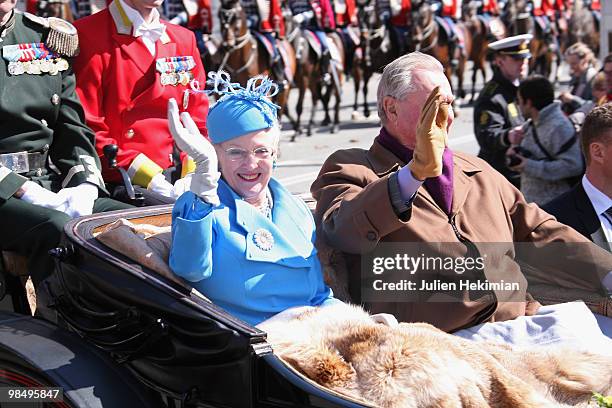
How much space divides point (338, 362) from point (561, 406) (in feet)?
2.00

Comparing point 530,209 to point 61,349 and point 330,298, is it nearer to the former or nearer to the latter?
point 330,298

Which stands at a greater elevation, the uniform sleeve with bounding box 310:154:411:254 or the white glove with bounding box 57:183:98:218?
the uniform sleeve with bounding box 310:154:411:254

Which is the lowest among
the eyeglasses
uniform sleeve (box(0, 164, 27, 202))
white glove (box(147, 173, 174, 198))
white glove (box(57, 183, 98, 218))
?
white glove (box(147, 173, 174, 198))

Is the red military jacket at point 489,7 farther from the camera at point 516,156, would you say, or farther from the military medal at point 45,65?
the military medal at point 45,65

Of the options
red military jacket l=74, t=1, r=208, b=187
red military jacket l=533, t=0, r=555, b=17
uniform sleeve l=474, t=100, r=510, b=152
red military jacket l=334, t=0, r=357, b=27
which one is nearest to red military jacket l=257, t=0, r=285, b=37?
red military jacket l=334, t=0, r=357, b=27

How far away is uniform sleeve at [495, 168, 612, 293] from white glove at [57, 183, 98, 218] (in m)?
1.51

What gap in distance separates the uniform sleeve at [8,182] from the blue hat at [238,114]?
100cm

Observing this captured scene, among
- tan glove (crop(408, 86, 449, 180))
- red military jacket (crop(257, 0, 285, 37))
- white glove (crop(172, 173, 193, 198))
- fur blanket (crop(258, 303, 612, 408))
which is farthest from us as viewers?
red military jacket (crop(257, 0, 285, 37))

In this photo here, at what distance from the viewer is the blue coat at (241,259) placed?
118 inches

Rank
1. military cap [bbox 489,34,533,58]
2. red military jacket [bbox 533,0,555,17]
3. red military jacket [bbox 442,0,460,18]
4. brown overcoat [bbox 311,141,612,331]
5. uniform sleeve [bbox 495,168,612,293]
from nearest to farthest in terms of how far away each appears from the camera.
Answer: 1. brown overcoat [bbox 311,141,612,331]
2. uniform sleeve [bbox 495,168,612,293]
3. military cap [bbox 489,34,533,58]
4. red military jacket [bbox 442,0,460,18]
5. red military jacket [bbox 533,0,555,17]

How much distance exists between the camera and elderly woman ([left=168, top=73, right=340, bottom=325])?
10.1 ft

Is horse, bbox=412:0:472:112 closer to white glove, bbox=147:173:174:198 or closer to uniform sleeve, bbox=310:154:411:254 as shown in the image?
white glove, bbox=147:173:174:198

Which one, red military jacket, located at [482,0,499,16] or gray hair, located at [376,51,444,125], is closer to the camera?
gray hair, located at [376,51,444,125]

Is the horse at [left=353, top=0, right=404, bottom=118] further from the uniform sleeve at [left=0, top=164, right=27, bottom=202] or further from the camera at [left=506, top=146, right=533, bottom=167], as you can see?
the uniform sleeve at [left=0, top=164, right=27, bottom=202]
